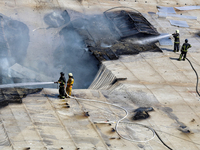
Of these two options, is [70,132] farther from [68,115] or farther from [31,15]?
[31,15]

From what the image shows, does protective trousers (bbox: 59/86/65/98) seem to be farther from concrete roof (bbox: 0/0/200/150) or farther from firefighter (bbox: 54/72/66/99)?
concrete roof (bbox: 0/0/200/150)

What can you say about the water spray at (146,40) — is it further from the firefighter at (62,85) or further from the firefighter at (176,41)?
the firefighter at (62,85)

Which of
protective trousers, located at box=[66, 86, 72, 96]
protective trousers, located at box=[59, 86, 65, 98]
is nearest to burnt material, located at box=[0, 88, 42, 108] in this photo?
protective trousers, located at box=[59, 86, 65, 98]

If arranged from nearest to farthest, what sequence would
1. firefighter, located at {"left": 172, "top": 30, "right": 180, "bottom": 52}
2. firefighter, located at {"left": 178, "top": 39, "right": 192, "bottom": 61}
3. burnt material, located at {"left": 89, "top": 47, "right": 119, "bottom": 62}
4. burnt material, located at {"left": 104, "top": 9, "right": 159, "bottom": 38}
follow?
firefighter, located at {"left": 178, "top": 39, "right": 192, "bottom": 61}, burnt material, located at {"left": 89, "top": 47, "right": 119, "bottom": 62}, firefighter, located at {"left": 172, "top": 30, "right": 180, "bottom": 52}, burnt material, located at {"left": 104, "top": 9, "right": 159, "bottom": 38}

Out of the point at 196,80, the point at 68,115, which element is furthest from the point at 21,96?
the point at 196,80

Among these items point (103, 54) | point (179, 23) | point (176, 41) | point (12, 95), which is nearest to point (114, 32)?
point (103, 54)
